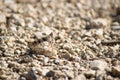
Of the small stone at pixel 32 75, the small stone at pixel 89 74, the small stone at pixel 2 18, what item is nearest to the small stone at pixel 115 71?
the small stone at pixel 89 74

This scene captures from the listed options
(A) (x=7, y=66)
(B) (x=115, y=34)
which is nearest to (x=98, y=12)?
(B) (x=115, y=34)

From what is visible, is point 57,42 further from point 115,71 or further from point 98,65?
point 115,71

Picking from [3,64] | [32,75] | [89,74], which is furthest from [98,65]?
[3,64]

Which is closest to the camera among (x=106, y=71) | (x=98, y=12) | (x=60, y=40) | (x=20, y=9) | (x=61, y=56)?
(x=106, y=71)

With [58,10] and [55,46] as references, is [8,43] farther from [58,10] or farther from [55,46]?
[58,10]

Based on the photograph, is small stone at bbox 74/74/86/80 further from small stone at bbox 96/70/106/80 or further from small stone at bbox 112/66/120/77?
small stone at bbox 112/66/120/77

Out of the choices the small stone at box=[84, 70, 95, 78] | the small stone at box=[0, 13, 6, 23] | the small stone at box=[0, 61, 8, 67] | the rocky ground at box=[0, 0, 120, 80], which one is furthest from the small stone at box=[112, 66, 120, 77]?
the small stone at box=[0, 13, 6, 23]

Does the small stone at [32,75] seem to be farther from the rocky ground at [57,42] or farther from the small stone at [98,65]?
the small stone at [98,65]
